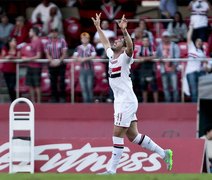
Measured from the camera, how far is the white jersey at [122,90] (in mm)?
18094

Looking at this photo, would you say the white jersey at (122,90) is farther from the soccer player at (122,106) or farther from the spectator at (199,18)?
the spectator at (199,18)

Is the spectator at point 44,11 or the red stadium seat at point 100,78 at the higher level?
the spectator at point 44,11

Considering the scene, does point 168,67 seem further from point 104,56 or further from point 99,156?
point 99,156

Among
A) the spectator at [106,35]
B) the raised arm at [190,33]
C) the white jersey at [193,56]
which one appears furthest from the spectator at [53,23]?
the white jersey at [193,56]

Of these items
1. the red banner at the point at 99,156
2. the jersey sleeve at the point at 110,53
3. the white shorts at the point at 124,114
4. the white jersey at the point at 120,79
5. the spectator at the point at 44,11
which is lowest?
the red banner at the point at 99,156

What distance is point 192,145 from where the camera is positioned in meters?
19.8

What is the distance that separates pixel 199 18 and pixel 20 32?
4369 mm

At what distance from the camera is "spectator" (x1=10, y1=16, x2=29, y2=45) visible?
1039 inches

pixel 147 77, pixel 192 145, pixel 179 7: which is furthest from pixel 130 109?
pixel 179 7

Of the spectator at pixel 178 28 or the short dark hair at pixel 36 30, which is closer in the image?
the short dark hair at pixel 36 30

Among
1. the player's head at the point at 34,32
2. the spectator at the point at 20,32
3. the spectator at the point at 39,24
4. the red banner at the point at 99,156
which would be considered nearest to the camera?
the red banner at the point at 99,156

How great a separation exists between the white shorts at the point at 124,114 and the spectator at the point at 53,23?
29.6ft

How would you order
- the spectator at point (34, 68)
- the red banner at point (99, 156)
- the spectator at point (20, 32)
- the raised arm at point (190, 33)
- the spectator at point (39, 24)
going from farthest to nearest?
the spectator at point (39, 24) < the spectator at point (20, 32) < the raised arm at point (190, 33) < the spectator at point (34, 68) < the red banner at point (99, 156)

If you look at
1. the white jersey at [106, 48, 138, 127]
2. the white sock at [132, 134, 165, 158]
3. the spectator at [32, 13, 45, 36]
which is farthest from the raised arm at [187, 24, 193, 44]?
the white sock at [132, 134, 165, 158]
